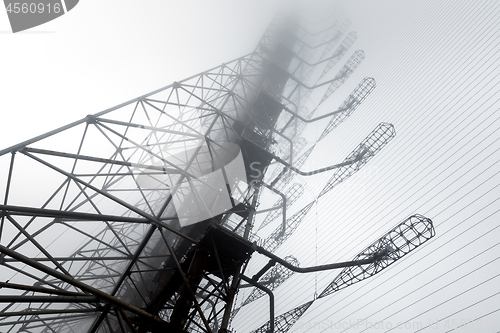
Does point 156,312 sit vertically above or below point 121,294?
below

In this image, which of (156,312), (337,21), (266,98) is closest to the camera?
(156,312)

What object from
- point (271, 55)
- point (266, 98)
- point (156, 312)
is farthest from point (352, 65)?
point (156, 312)

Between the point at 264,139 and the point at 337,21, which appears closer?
the point at 264,139

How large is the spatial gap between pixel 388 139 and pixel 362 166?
6.05 feet

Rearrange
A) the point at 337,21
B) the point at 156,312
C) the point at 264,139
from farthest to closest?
the point at 337,21, the point at 264,139, the point at 156,312

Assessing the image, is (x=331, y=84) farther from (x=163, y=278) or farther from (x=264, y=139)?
(x=163, y=278)

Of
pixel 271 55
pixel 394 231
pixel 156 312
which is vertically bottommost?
pixel 394 231

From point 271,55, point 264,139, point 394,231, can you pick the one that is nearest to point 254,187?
point 264,139

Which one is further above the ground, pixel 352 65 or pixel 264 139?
pixel 352 65

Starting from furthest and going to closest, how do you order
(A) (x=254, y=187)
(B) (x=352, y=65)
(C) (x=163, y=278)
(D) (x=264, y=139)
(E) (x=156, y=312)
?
(B) (x=352, y=65) → (D) (x=264, y=139) → (A) (x=254, y=187) → (C) (x=163, y=278) → (E) (x=156, y=312)

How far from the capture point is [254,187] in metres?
15.3

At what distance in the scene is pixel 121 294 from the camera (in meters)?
17.6

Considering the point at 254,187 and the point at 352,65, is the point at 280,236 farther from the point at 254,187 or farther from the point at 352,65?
the point at 352,65

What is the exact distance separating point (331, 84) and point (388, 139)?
1005 cm
